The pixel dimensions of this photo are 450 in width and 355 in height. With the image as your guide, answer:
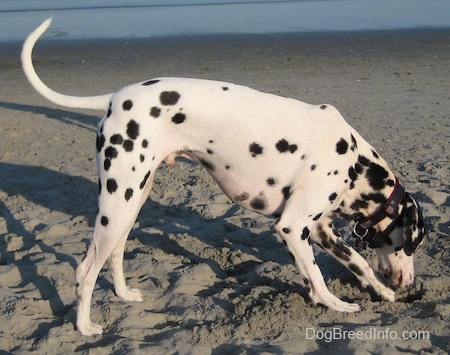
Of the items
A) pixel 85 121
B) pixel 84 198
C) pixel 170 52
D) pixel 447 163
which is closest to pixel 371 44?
pixel 170 52

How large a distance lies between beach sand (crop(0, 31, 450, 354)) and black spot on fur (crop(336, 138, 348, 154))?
1.17m

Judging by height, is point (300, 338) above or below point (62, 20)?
above

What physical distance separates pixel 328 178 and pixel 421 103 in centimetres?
818

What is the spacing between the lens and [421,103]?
1268 cm

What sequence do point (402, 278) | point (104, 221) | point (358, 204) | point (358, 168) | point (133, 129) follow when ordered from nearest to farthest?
1. point (133, 129)
2. point (104, 221)
3. point (358, 168)
4. point (358, 204)
5. point (402, 278)

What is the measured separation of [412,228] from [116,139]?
2.33m

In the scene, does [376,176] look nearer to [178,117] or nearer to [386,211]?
[386,211]

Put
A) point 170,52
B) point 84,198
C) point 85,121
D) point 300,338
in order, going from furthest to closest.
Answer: point 170,52
point 85,121
point 84,198
point 300,338

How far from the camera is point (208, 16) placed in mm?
34031

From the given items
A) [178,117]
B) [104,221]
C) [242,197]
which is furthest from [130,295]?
[178,117]

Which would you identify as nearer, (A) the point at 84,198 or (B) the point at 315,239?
(B) the point at 315,239

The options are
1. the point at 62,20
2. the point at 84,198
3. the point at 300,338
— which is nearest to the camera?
the point at 300,338

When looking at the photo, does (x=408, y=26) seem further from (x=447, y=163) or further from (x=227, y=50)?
(x=447, y=163)

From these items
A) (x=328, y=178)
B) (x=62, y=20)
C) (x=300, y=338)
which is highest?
(x=328, y=178)
